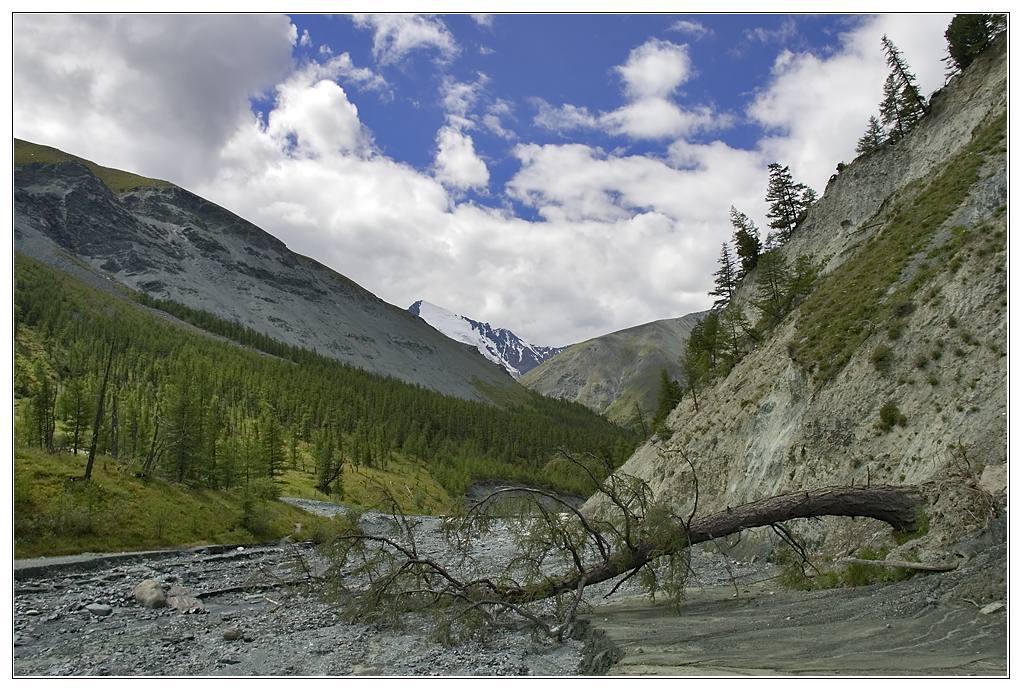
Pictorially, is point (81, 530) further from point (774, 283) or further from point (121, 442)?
point (774, 283)

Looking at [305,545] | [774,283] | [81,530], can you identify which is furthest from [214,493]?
[774,283]

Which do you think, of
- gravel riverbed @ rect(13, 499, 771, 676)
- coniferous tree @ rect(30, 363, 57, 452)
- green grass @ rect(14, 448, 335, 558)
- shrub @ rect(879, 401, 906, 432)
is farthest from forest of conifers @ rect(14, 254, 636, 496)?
shrub @ rect(879, 401, 906, 432)

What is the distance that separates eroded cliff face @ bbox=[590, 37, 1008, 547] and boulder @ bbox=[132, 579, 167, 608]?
76.9ft

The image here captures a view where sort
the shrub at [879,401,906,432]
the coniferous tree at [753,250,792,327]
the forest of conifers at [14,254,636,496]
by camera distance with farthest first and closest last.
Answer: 1. the forest of conifers at [14,254,636,496]
2. the coniferous tree at [753,250,792,327]
3. the shrub at [879,401,906,432]

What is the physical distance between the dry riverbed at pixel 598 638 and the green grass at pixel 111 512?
806cm

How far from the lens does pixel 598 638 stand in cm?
1360

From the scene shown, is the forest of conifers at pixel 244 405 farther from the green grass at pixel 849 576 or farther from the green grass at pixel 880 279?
the green grass at pixel 849 576

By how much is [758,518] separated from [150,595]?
20774 millimetres

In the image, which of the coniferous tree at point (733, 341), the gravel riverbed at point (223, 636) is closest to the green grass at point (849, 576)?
the gravel riverbed at point (223, 636)

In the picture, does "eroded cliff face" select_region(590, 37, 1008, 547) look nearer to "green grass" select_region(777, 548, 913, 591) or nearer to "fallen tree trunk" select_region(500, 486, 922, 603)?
"fallen tree trunk" select_region(500, 486, 922, 603)

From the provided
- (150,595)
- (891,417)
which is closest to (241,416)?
(150,595)

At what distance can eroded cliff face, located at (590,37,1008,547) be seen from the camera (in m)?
19.6

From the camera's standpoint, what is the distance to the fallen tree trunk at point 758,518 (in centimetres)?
1595

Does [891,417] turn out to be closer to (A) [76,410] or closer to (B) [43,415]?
(A) [76,410]
